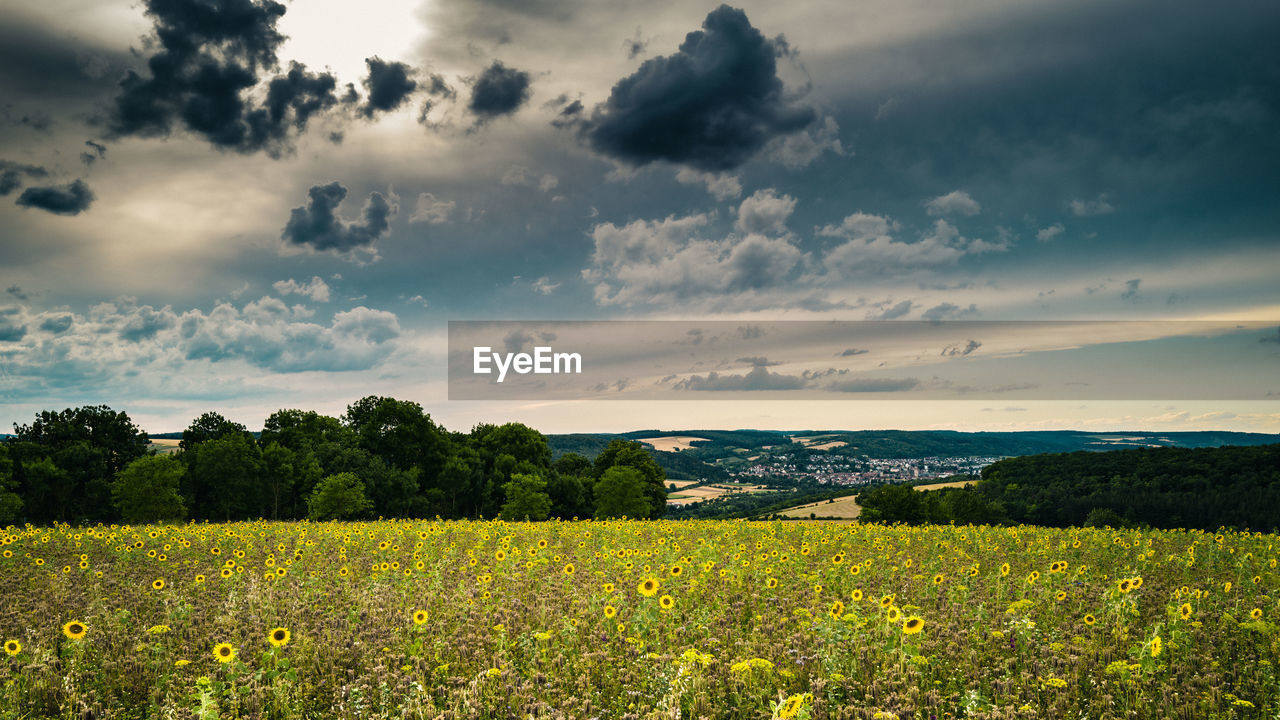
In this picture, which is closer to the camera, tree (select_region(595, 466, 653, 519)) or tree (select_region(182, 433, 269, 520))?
tree (select_region(182, 433, 269, 520))

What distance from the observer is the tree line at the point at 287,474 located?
4647cm

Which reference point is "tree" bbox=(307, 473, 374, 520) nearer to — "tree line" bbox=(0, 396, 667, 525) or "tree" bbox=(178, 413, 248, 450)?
"tree line" bbox=(0, 396, 667, 525)

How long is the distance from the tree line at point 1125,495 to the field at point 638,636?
1148 inches

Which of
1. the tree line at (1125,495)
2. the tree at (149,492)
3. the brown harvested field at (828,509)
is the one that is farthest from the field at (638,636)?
the brown harvested field at (828,509)

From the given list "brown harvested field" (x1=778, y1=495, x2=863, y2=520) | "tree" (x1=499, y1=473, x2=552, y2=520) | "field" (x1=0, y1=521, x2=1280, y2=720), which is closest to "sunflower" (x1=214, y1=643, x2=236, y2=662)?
"field" (x1=0, y1=521, x2=1280, y2=720)

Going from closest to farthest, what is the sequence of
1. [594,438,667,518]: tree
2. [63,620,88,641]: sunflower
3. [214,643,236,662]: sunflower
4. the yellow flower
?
1. [214,643,236,662]: sunflower
2. [63,620,88,641]: sunflower
3. the yellow flower
4. [594,438,667,518]: tree

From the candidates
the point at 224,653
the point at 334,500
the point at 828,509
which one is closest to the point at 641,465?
the point at 334,500

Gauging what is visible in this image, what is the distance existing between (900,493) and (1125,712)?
4936cm

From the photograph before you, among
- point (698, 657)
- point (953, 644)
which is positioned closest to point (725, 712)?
point (698, 657)

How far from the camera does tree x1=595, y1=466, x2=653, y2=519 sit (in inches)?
2356

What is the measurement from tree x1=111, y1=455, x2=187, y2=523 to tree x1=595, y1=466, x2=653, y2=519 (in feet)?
106

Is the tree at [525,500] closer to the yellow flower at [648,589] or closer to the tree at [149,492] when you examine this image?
the tree at [149,492]

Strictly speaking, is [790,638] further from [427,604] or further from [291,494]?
[291,494]

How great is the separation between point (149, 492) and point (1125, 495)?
71.8m
